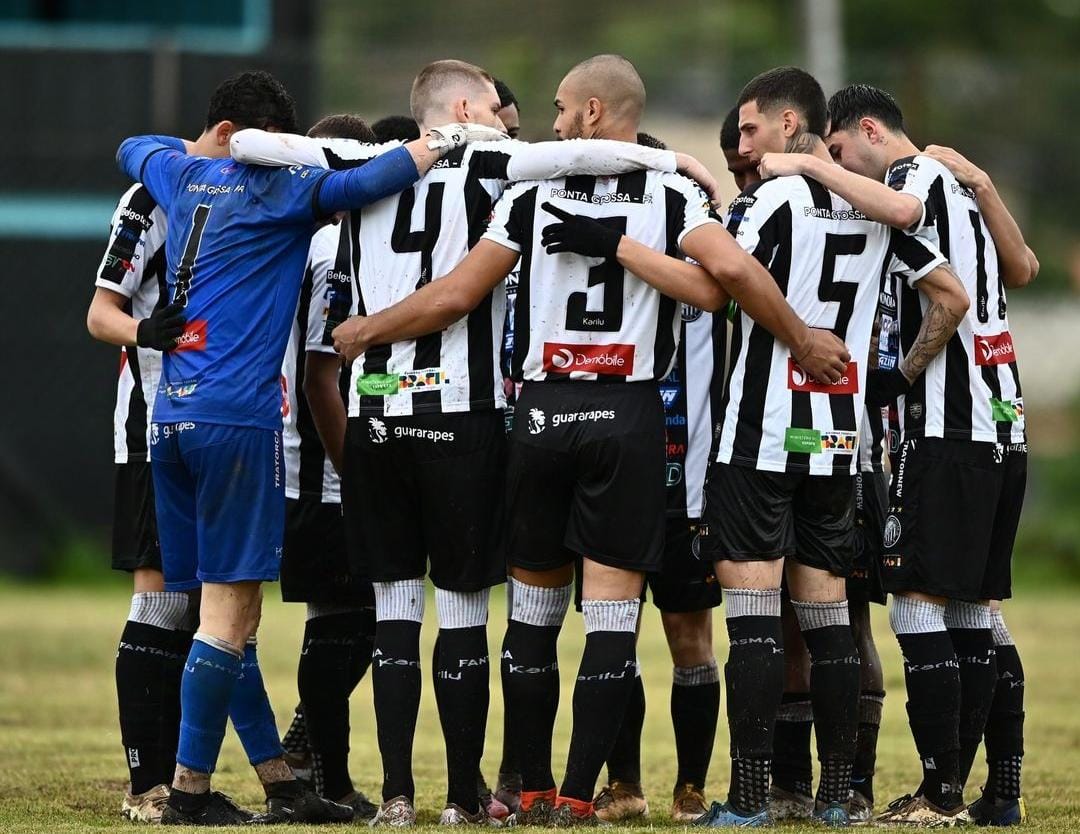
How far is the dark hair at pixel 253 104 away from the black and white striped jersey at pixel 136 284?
438mm

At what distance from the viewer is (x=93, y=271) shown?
1694 centimetres

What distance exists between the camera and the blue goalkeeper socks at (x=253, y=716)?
251 inches

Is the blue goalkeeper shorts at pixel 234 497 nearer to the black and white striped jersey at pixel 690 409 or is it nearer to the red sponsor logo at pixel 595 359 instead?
the red sponsor logo at pixel 595 359

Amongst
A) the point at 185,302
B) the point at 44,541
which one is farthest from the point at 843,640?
the point at 44,541

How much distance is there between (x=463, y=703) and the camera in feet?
19.4

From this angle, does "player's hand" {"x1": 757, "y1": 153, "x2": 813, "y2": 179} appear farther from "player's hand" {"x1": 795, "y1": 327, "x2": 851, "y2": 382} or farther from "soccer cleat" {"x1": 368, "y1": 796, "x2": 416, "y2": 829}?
"soccer cleat" {"x1": 368, "y1": 796, "x2": 416, "y2": 829}

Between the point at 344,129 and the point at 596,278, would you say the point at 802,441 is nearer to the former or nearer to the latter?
the point at 596,278

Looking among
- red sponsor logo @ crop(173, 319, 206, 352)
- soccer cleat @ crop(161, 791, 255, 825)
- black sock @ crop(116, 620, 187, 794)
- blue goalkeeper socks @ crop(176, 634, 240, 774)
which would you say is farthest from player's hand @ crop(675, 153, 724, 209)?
soccer cleat @ crop(161, 791, 255, 825)

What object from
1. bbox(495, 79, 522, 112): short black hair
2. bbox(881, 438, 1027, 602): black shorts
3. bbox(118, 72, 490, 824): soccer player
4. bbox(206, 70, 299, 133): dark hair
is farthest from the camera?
bbox(495, 79, 522, 112): short black hair

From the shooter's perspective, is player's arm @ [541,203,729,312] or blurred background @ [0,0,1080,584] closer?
player's arm @ [541,203,729,312]

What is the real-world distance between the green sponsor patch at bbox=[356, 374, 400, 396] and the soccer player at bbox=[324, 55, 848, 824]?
0.49ft

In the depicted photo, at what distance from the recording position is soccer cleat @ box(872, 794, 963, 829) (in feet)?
20.0

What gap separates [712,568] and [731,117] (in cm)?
179

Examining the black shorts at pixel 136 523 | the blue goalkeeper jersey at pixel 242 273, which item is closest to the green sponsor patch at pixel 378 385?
the blue goalkeeper jersey at pixel 242 273
